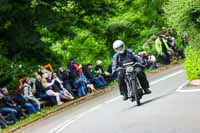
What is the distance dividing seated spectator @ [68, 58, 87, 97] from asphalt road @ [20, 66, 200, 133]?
6.05 ft

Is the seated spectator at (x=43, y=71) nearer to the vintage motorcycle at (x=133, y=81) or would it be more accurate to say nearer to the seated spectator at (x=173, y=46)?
the vintage motorcycle at (x=133, y=81)

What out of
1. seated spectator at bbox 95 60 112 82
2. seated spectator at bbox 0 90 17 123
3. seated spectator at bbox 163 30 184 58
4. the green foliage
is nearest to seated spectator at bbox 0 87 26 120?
seated spectator at bbox 0 90 17 123

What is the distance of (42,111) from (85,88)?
398 centimetres

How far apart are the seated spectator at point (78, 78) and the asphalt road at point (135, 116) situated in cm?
184

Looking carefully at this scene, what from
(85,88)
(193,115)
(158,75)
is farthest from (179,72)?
(193,115)

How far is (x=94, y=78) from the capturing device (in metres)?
28.9

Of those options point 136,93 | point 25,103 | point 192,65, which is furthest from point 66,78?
point 136,93

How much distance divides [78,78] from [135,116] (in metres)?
10.4

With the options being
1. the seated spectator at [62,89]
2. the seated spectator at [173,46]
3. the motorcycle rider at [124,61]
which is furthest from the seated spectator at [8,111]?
the seated spectator at [173,46]

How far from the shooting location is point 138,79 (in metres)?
19.8

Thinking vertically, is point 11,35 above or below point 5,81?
above

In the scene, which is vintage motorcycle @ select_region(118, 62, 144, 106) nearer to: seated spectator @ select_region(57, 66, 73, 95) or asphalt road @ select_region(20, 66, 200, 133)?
asphalt road @ select_region(20, 66, 200, 133)

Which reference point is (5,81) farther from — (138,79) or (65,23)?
(138,79)

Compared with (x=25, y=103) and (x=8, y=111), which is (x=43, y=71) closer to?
(x=25, y=103)
